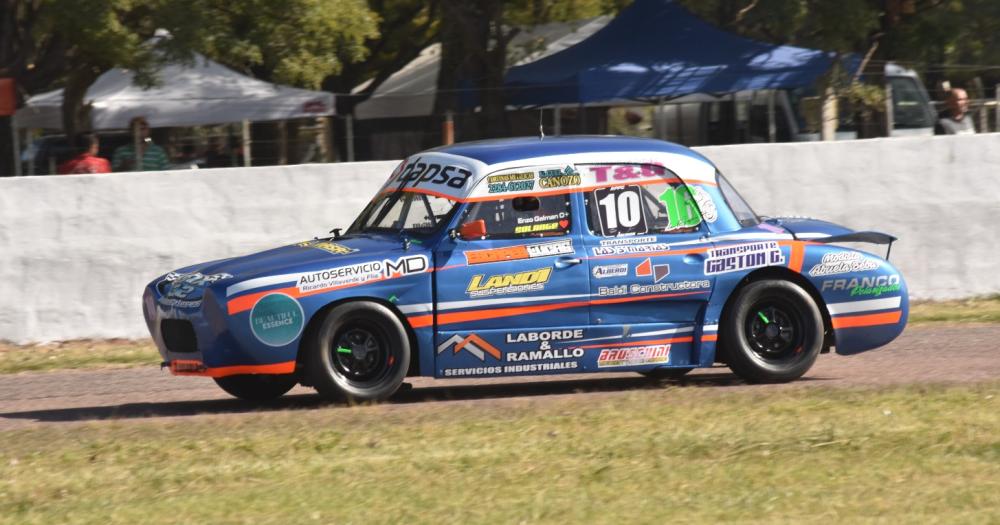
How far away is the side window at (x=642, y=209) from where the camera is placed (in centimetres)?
899

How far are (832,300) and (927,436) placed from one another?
2.00 m

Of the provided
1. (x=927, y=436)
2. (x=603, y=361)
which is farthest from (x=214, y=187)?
(x=927, y=436)

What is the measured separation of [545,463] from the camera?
6.91 meters

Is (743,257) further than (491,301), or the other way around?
(743,257)

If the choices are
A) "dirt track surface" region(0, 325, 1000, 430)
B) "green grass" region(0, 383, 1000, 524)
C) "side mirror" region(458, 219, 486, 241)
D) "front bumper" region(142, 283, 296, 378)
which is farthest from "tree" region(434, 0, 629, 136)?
"green grass" region(0, 383, 1000, 524)

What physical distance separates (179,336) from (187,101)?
8.10 meters

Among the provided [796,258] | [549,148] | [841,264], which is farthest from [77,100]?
[841,264]

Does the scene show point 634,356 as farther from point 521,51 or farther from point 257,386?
point 521,51

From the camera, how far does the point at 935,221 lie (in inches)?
550

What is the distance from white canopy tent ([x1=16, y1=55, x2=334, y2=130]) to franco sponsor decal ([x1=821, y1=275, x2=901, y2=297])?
25.6 feet

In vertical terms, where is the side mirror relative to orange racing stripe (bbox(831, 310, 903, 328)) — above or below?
above

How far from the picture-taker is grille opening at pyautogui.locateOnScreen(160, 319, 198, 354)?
337 inches

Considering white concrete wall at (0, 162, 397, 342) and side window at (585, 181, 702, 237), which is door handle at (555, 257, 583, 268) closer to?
side window at (585, 181, 702, 237)

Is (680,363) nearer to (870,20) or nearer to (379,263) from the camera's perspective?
(379,263)
